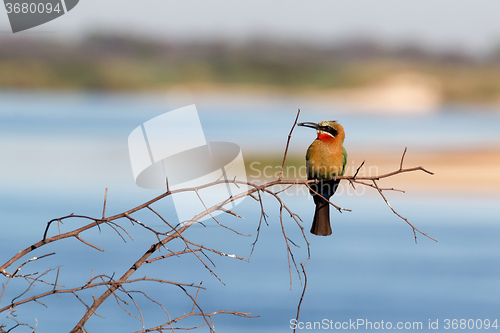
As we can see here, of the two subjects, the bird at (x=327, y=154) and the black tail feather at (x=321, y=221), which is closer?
the black tail feather at (x=321, y=221)

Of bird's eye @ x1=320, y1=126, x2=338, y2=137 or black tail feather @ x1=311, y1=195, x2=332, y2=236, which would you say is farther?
bird's eye @ x1=320, y1=126, x2=338, y2=137

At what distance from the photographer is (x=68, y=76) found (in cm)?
3566

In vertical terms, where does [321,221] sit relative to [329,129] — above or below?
below

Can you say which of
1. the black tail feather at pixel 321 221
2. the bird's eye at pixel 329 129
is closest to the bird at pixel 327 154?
the bird's eye at pixel 329 129

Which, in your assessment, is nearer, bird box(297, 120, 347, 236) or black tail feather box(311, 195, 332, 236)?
black tail feather box(311, 195, 332, 236)

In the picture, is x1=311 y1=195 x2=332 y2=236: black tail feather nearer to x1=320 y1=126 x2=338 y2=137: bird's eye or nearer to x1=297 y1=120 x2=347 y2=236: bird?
x1=297 y1=120 x2=347 y2=236: bird

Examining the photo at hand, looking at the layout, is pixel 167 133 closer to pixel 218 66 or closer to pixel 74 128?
pixel 74 128

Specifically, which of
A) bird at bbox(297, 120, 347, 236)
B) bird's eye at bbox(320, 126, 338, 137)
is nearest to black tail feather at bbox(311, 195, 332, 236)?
bird at bbox(297, 120, 347, 236)

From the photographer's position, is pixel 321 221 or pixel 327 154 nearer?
pixel 321 221

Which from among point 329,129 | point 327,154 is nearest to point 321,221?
point 327,154

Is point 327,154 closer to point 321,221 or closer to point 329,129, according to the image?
point 329,129

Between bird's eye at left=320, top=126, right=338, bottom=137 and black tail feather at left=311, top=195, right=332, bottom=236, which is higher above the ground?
bird's eye at left=320, top=126, right=338, bottom=137

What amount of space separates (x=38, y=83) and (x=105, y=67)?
4108 millimetres

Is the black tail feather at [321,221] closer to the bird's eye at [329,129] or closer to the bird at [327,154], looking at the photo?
the bird at [327,154]
